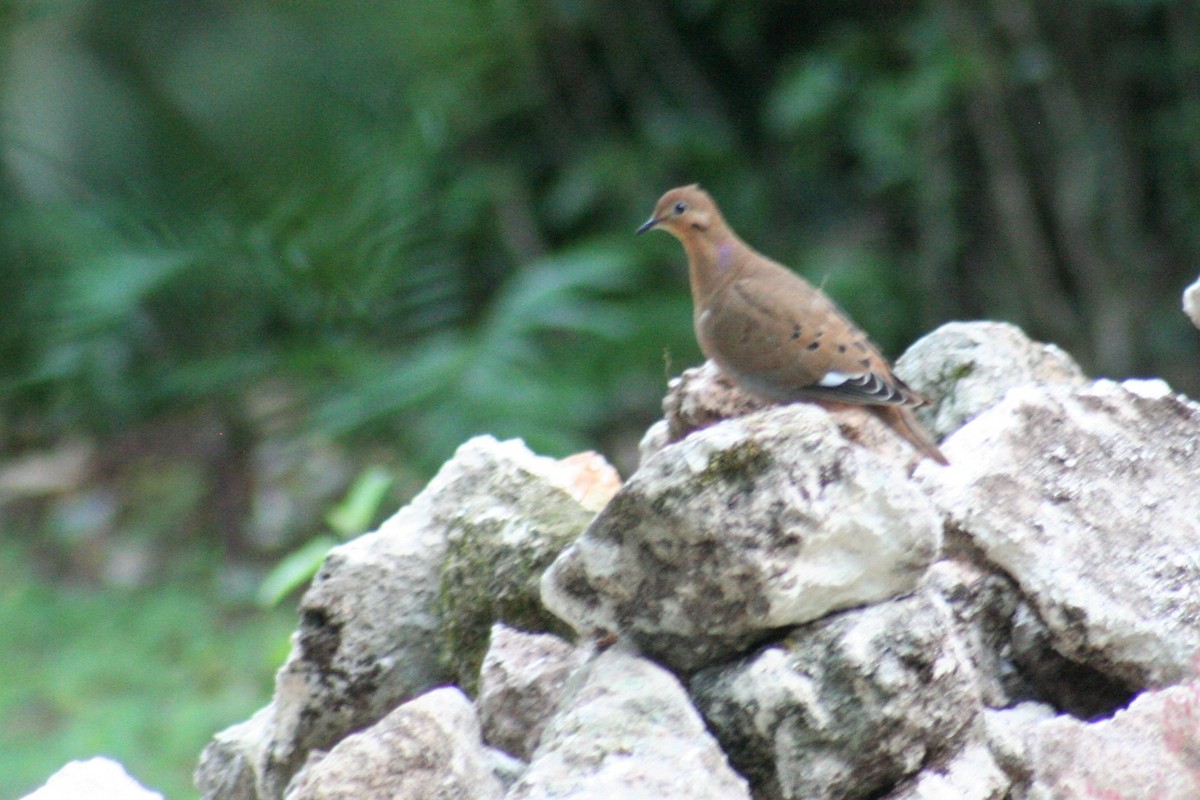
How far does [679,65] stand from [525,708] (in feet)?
18.6

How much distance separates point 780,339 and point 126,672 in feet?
9.01

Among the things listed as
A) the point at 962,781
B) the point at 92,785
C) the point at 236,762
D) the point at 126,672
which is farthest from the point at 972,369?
the point at 126,672

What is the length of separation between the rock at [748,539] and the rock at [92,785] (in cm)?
77

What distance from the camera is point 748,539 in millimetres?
1695

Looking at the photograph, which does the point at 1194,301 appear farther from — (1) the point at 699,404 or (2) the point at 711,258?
(2) the point at 711,258

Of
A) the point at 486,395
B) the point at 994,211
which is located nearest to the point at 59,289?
the point at 486,395

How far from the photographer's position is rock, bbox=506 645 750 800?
61.2 inches

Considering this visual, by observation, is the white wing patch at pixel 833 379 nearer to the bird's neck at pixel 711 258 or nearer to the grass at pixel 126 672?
the bird's neck at pixel 711 258

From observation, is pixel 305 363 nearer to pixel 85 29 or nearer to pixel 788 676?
pixel 788 676

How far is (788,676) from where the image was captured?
1688mm

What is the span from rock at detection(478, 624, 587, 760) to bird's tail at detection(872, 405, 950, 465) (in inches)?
24.3

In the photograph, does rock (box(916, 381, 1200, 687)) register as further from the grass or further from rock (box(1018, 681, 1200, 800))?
the grass

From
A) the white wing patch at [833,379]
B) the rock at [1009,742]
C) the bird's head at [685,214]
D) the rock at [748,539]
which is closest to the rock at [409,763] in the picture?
the rock at [748,539]

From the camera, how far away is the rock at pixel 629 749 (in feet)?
5.10
